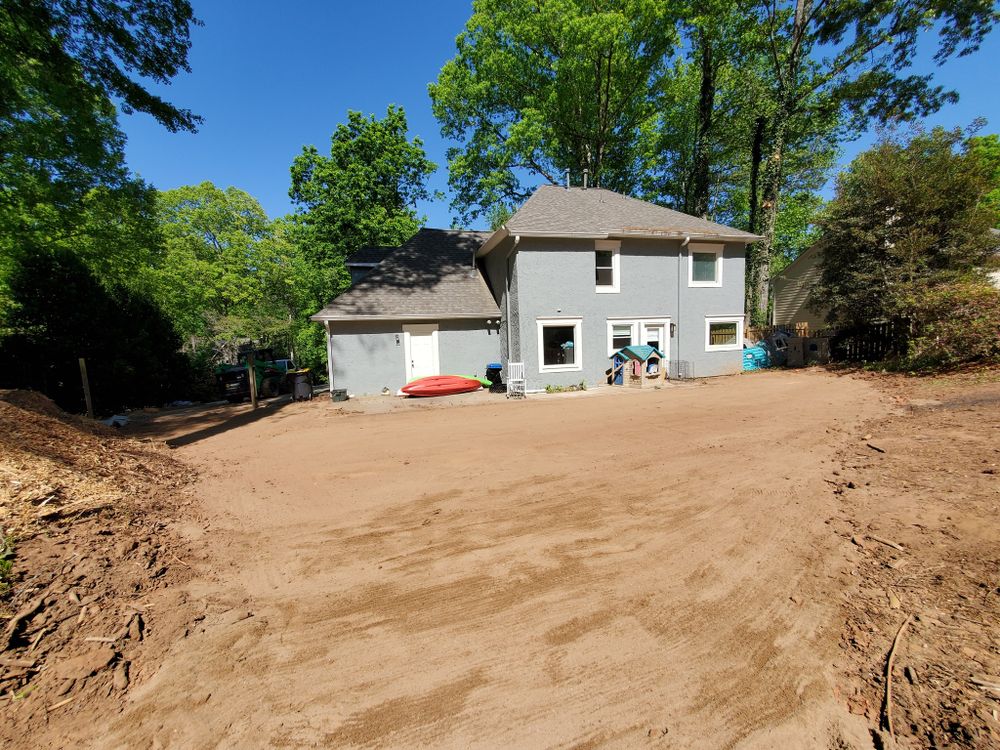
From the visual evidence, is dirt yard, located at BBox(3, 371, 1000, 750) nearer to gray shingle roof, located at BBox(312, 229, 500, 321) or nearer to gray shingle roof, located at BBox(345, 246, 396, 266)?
gray shingle roof, located at BBox(312, 229, 500, 321)

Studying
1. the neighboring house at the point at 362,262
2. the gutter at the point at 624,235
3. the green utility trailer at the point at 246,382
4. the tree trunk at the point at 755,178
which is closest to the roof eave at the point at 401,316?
the gutter at the point at 624,235

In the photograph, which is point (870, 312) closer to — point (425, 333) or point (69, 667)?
point (425, 333)

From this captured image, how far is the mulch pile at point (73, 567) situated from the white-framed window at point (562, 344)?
10.7m

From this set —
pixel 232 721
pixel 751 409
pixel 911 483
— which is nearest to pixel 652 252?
pixel 751 409

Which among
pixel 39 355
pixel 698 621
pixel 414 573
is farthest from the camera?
pixel 39 355

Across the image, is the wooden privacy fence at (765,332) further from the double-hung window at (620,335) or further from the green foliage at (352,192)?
the green foliage at (352,192)

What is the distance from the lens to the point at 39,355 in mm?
12766

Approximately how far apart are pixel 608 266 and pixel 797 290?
17.0 metres

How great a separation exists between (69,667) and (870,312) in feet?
63.0

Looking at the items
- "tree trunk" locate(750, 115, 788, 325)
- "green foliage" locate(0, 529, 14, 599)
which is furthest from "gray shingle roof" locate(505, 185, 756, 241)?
"green foliage" locate(0, 529, 14, 599)

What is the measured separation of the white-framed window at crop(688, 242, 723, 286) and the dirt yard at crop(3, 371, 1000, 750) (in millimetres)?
10964

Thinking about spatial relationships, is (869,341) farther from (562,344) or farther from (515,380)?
(515,380)

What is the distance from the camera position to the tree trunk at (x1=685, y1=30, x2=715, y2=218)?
70.6 feet

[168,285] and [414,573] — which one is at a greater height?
[168,285]
